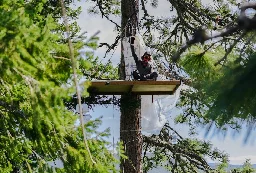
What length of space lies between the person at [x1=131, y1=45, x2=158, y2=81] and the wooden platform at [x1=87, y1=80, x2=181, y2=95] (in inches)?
4.1

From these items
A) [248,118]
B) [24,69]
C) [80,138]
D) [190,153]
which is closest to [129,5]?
[190,153]

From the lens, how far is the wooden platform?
16.3ft

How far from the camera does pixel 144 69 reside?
545 cm

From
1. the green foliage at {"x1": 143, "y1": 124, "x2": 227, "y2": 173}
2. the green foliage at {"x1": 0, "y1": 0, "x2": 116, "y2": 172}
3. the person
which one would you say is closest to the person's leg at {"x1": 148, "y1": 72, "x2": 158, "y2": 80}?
the person

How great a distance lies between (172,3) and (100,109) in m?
1.67

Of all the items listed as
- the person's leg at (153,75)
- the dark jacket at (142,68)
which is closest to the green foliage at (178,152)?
the dark jacket at (142,68)

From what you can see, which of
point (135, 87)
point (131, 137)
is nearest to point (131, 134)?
point (131, 137)

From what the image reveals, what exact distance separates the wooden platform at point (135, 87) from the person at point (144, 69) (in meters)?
0.11

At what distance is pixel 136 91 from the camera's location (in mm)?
5672

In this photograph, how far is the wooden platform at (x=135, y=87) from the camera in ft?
16.3

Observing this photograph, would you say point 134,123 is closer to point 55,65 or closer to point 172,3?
point 172,3

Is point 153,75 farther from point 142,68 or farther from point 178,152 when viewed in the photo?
point 178,152

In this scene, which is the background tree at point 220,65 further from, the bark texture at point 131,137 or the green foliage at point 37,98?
the bark texture at point 131,137

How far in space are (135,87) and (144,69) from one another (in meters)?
0.22
